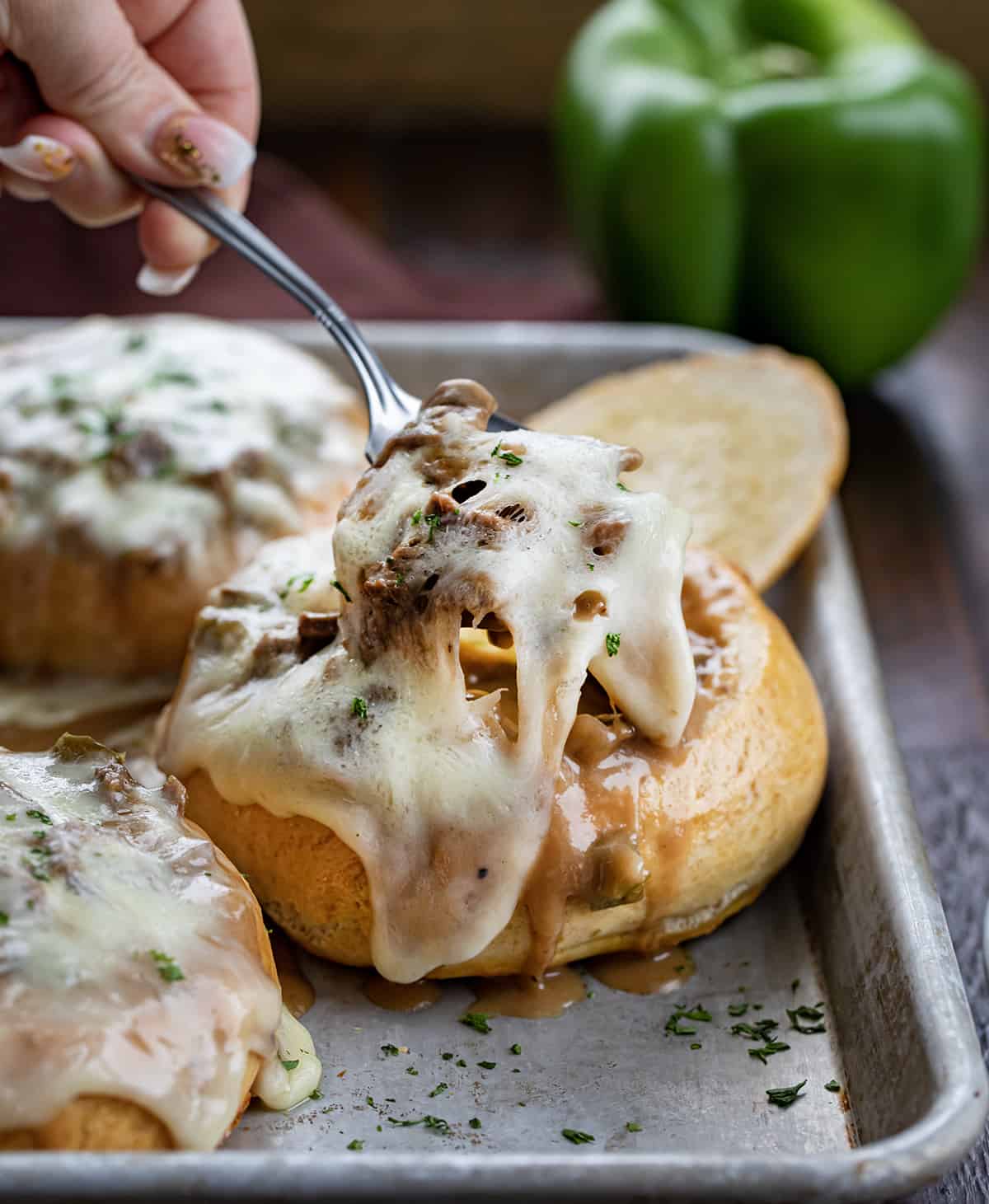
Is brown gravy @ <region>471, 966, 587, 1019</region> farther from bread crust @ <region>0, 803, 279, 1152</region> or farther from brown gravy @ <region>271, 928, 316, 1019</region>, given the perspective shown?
bread crust @ <region>0, 803, 279, 1152</region>

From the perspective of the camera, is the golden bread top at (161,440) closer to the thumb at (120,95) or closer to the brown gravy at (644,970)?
the thumb at (120,95)

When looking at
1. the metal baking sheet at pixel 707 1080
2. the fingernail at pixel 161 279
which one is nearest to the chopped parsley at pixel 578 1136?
the metal baking sheet at pixel 707 1080

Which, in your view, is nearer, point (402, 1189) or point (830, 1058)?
point (402, 1189)

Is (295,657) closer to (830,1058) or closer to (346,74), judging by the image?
(830,1058)

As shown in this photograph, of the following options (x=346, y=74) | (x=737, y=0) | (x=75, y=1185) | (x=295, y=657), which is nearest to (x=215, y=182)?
(x=295, y=657)

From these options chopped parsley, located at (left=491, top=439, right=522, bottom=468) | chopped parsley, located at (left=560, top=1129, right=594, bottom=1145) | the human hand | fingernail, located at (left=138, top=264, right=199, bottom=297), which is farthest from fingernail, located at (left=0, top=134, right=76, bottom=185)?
chopped parsley, located at (left=560, top=1129, right=594, bottom=1145)

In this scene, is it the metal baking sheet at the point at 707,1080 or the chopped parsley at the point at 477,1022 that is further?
the chopped parsley at the point at 477,1022
